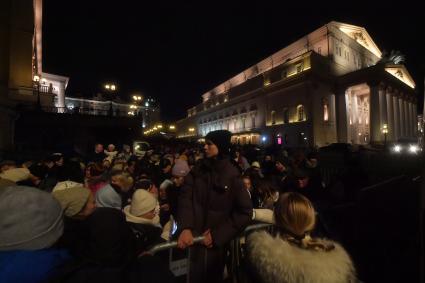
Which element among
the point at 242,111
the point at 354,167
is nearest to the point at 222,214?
the point at 354,167

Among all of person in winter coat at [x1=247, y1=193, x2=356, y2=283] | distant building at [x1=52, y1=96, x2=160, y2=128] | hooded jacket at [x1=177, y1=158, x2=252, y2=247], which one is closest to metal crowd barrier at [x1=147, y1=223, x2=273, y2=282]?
hooded jacket at [x1=177, y1=158, x2=252, y2=247]

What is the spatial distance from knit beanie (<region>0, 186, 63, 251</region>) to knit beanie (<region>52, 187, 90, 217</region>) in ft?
3.26

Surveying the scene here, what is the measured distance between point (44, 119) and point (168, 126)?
8355 centimetres

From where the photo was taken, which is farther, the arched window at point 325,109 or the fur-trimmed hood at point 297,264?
the arched window at point 325,109

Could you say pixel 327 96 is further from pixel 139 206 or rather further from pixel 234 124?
pixel 139 206

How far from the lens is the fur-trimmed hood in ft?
5.57

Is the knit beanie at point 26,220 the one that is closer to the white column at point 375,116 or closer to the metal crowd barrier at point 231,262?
the metal crowd barrier at point 231,262

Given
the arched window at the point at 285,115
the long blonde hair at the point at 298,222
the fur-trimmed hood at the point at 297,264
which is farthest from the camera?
the arched window at the point at 285,115

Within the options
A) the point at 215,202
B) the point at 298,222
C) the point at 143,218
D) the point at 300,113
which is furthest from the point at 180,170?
the point at 300,113

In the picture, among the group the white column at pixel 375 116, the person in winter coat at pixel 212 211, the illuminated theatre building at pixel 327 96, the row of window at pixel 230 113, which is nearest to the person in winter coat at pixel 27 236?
the person in winter coat at pixel 212 211

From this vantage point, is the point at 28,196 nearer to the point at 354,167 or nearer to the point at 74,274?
the point at 74,274

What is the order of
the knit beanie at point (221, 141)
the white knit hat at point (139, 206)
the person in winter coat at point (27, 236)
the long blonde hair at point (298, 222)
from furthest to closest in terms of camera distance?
the white knit hat at point (139, 206)
the knit beanie at point (221, 141)
the long blonde hair at point (298, 222)
the person in winter coat at point (27, 236)

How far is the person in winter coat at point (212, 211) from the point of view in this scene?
255 centimetres

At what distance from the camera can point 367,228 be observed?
4.44 m
